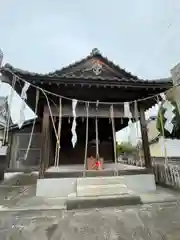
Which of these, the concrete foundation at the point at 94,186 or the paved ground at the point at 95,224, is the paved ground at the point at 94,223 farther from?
the concrete foundation at the point at 94,186

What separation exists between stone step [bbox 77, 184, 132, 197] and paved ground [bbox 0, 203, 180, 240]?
74 cm

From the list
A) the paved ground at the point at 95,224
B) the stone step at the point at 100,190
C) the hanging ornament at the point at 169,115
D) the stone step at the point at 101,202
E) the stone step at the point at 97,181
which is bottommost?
the paved ground at the point at 95,224

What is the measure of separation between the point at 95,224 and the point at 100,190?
1.45m

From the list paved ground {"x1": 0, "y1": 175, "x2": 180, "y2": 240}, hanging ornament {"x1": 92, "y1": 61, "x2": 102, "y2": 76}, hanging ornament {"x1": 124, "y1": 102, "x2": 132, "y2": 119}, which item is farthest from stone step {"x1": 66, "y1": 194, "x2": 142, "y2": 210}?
hanging ornament {"x1": 92, "y1": 61, "x2": 102, "y2": 76}

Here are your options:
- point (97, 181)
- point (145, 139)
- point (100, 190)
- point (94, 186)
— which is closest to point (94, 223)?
point (100, 190)

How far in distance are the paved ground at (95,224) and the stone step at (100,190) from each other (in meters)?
0.74

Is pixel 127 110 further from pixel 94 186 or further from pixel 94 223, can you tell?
pixel 94 223

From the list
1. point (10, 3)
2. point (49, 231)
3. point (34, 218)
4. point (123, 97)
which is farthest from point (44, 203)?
point (10, 3)

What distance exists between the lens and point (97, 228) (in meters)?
2.45

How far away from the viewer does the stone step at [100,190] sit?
3893 millimetres

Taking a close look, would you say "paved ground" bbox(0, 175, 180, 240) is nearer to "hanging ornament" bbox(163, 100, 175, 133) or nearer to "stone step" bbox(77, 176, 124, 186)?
"stone step" bbox(77, 176, 124, 186)

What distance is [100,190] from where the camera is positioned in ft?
13.1

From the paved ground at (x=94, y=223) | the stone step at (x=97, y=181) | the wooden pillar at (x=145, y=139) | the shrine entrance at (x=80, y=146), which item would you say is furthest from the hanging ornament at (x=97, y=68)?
the paved ground at (x=94, y=223)

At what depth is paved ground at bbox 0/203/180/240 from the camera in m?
2.27
